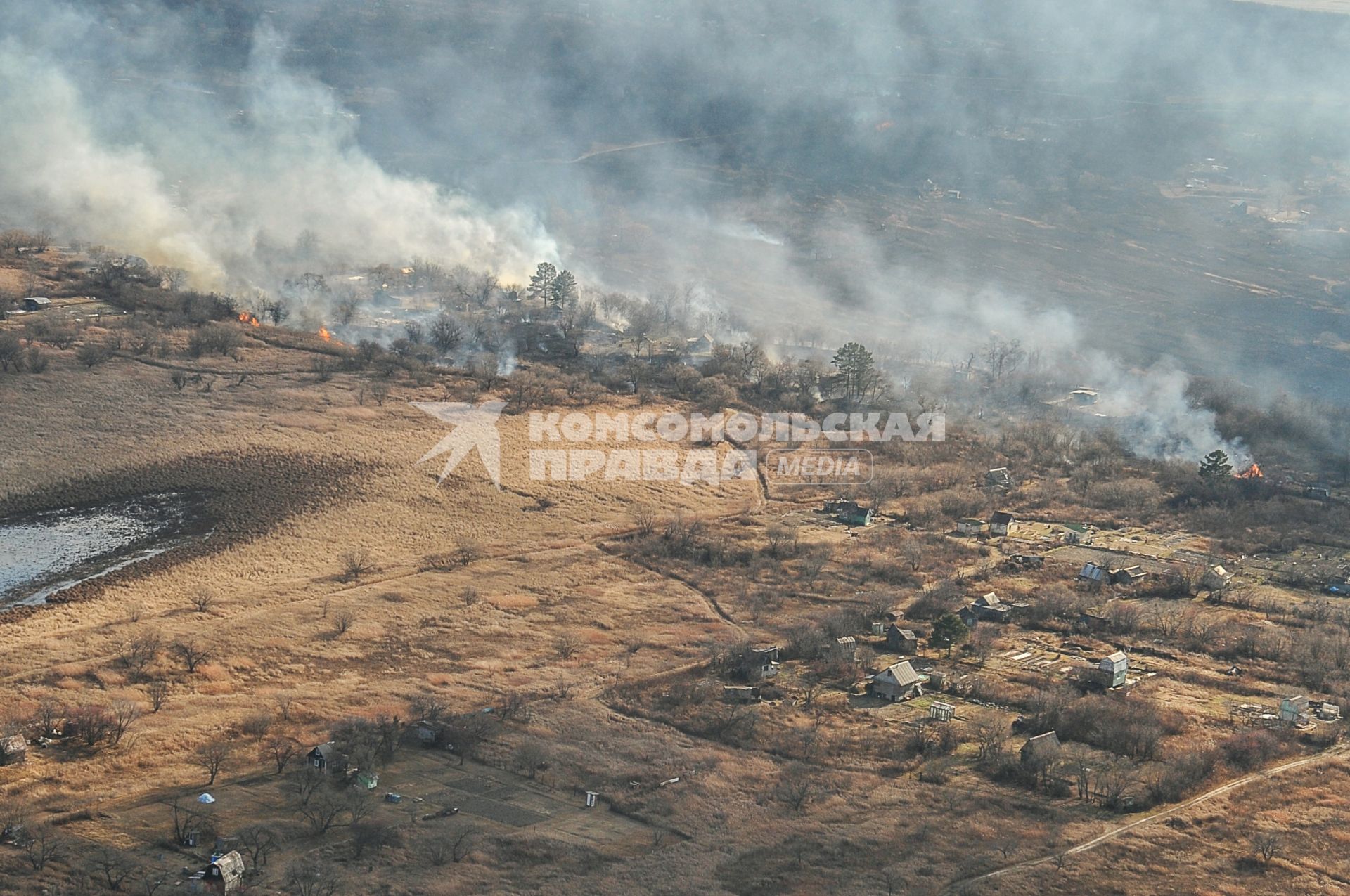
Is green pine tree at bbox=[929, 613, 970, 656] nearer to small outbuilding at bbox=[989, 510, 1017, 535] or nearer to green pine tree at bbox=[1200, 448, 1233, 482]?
small outbuilding at bbox=[989, 510, 1017, 535]

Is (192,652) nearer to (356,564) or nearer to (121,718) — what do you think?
(121,718)

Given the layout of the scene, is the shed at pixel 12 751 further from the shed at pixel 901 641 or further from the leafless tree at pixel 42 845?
the shed at pixel 901 641

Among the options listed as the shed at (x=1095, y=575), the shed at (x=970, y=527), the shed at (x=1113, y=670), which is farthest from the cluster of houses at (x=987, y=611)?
the shed at (x=970, y=527)

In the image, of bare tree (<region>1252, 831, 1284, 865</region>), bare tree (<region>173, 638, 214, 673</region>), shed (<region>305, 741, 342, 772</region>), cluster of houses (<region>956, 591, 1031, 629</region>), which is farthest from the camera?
cluster of houses (<region>956, 591, 1031, 629</region>)

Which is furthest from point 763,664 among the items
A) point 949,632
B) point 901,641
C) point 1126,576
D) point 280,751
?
point 1126,576

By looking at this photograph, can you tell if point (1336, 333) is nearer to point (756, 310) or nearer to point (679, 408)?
point (756, 310)

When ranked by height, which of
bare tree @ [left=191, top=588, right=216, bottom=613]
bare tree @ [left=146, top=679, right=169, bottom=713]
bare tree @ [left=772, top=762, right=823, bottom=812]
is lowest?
bare tree @ [left=772, top=762, right=823, bottom=812]

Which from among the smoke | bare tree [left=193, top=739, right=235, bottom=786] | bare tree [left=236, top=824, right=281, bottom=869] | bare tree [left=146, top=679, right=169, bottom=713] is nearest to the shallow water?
bare tree [left=146, top=679, right=169, bottom=713]

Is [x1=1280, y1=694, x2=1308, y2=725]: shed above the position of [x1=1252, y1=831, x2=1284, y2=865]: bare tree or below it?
above
